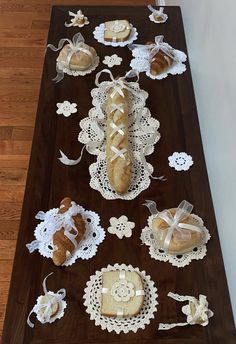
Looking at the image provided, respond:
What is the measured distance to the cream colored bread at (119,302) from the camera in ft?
2.93

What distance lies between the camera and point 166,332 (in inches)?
34.6

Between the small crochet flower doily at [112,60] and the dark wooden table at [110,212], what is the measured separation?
2cm

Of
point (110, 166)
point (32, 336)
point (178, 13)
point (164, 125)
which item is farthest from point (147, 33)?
point (32, 336)

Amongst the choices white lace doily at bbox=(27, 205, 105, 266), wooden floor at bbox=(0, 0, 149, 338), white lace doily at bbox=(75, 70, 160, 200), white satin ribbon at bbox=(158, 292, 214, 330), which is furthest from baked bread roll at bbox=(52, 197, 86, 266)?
wooden floor at bbox=(0, 0, 149, 338)

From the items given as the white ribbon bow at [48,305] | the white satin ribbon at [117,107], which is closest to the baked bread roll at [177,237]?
the white ribbon bow at [48,305]

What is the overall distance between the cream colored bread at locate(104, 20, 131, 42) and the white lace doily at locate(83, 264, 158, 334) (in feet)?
2.81

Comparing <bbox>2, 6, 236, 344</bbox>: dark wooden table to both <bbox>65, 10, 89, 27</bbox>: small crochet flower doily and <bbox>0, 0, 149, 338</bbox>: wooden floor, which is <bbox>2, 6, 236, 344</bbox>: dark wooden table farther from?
<bbox>0, 0, 149, 338</bbox>: wooden floor

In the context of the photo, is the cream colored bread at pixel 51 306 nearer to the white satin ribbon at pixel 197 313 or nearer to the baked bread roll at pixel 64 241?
the baked bread roll at pixel 64 241

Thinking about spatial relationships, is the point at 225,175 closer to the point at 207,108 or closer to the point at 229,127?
the point at 229,127

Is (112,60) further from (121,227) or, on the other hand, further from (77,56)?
(121,227)

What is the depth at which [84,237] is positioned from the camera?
1.02 m

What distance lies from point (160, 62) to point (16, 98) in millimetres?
1011

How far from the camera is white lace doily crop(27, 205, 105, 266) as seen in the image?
39.0 inches

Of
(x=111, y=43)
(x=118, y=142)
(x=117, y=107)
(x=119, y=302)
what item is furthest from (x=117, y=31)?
(x=119, y=302)
